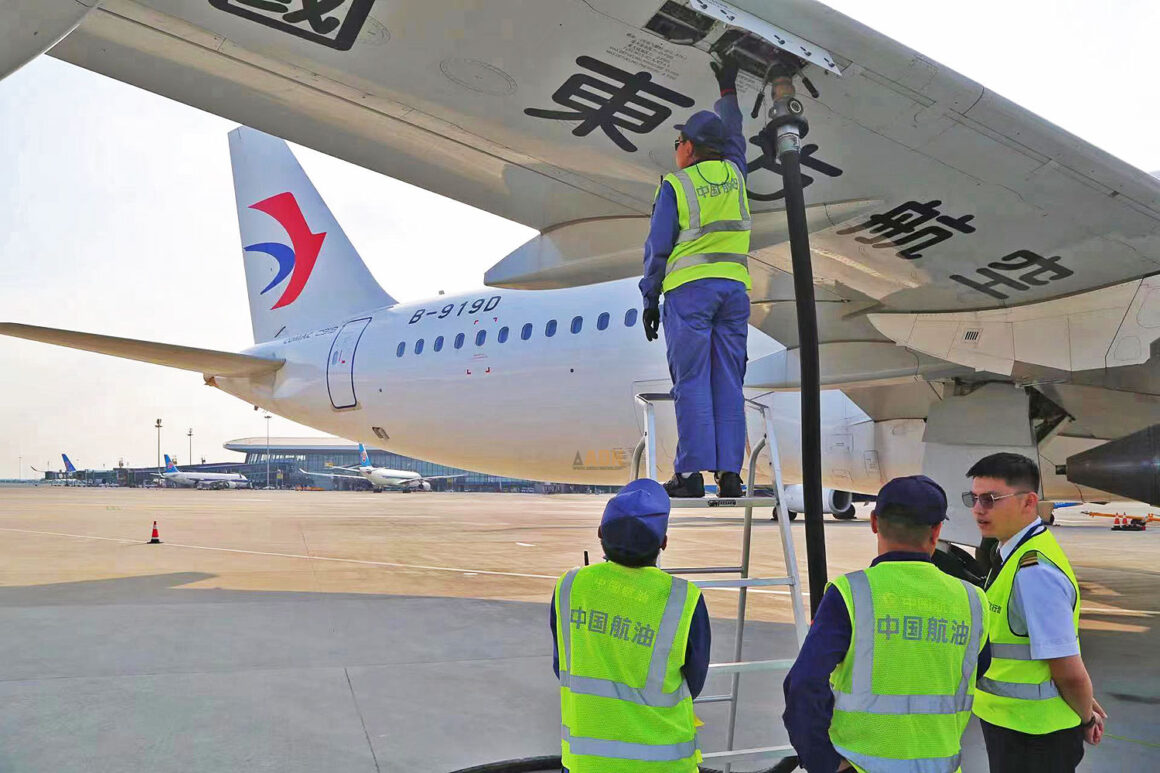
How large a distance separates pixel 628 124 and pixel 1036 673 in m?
3.04

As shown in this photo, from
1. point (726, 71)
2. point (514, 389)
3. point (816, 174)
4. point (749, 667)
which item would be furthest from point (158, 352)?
point (749, 667)

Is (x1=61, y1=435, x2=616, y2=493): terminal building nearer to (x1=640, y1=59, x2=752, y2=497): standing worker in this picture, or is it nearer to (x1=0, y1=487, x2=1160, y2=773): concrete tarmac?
(x1=0, y1=487, x2=1160, y2=773): concrete tarmac

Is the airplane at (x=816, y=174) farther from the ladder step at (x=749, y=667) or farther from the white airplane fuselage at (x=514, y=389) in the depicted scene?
the ladder step at (x=749, y=667)

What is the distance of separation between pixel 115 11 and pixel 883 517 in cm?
367

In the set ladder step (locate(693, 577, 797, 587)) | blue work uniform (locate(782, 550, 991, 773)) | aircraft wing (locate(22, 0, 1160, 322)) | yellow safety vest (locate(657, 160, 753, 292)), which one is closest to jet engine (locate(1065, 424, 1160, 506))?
aircraft wing (locate(22, 0, 1160, 322))

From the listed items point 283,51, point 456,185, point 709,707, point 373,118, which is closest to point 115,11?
point 283,51

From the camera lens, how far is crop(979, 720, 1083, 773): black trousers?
8.39 ft

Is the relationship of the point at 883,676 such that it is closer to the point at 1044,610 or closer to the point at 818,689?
the point at 818,689

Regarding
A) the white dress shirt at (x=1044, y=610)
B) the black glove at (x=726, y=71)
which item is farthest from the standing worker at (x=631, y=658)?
the black glove at (x=726, y=71)

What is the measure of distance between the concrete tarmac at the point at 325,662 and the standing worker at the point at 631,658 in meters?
2.02

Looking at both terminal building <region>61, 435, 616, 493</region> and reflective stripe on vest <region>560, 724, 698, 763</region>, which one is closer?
reflective stripe on vest <region>560, 724, 698, 763</region>

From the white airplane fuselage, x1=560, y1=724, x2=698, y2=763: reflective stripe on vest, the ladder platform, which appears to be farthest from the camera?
the white airplane fuselage

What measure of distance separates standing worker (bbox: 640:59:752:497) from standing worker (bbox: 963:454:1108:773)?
1007mm

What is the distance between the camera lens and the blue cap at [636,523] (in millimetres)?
2299
